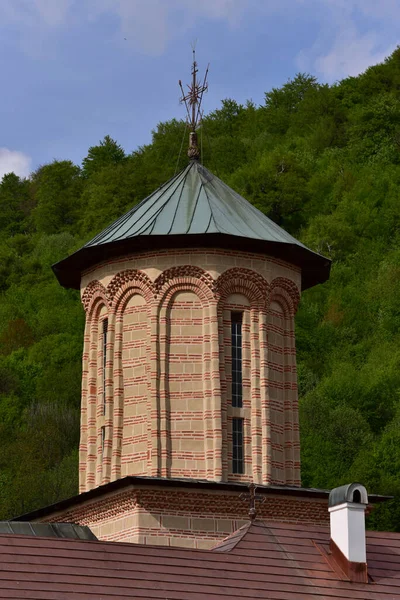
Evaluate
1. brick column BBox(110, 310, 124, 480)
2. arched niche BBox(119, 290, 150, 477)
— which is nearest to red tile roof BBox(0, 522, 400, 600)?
arched niche BBox(119, 290, 150, 477)

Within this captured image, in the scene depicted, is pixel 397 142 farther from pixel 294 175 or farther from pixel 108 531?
pixel 108 531

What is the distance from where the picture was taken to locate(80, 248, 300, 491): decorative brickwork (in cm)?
2136

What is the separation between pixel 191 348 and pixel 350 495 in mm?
4743

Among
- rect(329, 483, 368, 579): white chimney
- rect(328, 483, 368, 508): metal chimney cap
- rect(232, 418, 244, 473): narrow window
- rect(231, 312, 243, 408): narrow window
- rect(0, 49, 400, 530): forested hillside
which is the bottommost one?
rect(329, 483, 368, 579): white chimney

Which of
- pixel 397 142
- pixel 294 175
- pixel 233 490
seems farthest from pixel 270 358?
pixel 397 142

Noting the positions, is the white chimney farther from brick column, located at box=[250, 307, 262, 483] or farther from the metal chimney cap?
brick column, located at box=[250, 307, 262, 483]

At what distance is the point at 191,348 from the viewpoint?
22.0 meters

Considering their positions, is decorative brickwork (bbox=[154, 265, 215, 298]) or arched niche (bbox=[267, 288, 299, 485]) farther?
decorative brickwork (bbox=[154, 265, 215, 298])

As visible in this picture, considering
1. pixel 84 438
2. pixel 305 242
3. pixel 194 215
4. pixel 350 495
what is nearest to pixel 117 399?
pixel 84 438

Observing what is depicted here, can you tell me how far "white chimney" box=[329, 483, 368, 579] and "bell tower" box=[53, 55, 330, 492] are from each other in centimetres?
296

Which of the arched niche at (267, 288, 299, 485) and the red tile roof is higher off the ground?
the arched niche at (267, 288, 299, 485)

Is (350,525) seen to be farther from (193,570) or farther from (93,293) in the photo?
(93,293)

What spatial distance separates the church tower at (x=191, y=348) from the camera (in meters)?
21.4

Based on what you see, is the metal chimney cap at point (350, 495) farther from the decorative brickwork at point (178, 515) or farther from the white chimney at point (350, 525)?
the decorative brickwork at point (178, 515)
